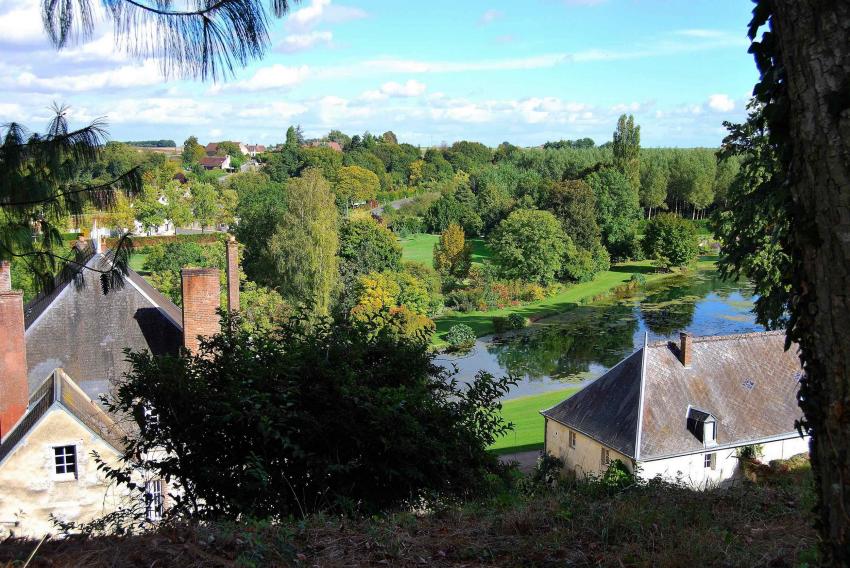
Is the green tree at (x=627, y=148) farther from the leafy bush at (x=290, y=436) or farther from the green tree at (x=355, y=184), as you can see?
the leafy bush at (x=290, y=436)

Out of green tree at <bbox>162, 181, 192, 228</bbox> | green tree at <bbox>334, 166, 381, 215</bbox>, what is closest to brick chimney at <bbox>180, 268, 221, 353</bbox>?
green tree at <bbox>162, 181, 192, 228</bbox>

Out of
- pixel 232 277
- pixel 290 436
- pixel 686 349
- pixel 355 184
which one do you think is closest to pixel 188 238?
pixel 355 184

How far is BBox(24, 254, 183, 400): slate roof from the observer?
48.6 feet

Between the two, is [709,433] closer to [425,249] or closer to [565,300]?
[565,300]

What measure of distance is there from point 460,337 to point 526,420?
10.6 m

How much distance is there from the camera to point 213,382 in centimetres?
751

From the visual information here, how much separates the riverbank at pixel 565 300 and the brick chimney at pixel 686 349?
1343cm

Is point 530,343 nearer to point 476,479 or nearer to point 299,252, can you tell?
point 299,252

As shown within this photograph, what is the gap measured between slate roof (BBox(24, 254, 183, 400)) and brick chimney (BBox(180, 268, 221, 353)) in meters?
1.16

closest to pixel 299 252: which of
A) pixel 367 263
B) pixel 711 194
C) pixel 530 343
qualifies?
pixel 367 263

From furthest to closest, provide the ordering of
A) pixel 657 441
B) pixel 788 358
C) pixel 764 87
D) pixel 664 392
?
pixel 788 358
pixel 664 392
pixel 657 441
pixel 764 87

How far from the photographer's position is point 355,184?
78.2 metres

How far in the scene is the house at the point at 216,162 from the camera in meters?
111

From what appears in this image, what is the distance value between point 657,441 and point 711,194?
57.8 meters
